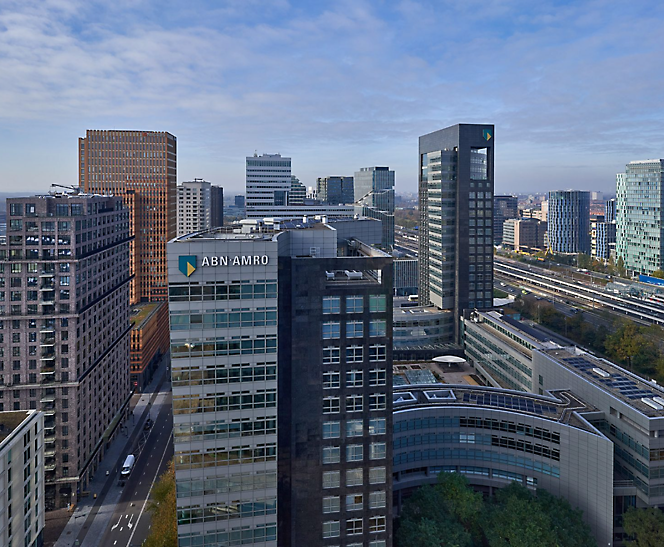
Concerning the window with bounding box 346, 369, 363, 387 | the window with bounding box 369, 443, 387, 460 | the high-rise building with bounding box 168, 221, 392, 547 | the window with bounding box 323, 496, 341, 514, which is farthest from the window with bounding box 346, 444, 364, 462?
the window with bounding box 346, 369, 363, 387

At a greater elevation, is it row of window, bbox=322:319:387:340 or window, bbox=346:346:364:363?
row of window, bbox=322:319:387:340

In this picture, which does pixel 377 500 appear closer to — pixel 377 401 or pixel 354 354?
pixel 377 401

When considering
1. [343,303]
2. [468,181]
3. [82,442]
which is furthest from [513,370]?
[82,442]

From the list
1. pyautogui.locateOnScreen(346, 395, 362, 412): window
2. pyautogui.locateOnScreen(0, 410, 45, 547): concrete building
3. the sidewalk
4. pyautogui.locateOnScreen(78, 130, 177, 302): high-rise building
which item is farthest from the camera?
pyautogui.locateOnScreen(78, 130, 177, 302): high-rise building

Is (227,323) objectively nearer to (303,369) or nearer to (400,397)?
(303,369)

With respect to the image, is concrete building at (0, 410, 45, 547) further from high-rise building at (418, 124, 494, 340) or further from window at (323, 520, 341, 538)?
high-rise building at (418, 124, 494, 340)

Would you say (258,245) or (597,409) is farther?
(597,409)

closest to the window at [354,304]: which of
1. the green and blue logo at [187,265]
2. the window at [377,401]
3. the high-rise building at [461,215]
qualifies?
the window at [377,401]

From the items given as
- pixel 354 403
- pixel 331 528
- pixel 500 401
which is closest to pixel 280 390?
pixel 354 403
